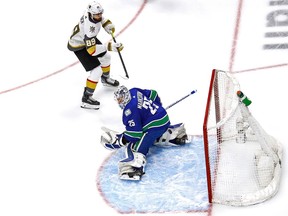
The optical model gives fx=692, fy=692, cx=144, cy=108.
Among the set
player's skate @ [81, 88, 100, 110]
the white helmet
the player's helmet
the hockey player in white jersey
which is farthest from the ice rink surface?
the white helmet

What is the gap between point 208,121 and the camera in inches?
161

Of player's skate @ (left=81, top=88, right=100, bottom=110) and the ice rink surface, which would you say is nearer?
the ice rink surface

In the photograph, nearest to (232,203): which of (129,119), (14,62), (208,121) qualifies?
(208,121)

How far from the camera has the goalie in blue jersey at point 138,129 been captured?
4.52 m

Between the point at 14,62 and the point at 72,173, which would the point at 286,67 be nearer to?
the point at 72,173

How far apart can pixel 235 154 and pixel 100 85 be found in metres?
1.72

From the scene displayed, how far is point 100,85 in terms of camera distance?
19.2 ft

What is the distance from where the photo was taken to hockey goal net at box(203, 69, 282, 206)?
4219mm

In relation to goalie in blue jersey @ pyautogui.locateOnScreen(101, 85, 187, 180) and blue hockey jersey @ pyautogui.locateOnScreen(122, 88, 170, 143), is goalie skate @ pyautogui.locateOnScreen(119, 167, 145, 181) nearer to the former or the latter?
goalie in blue jersey @ pyautogui.locateOnScreen(101, 85, 187, 180)

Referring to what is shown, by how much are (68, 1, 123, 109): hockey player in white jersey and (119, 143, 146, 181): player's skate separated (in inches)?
39.4

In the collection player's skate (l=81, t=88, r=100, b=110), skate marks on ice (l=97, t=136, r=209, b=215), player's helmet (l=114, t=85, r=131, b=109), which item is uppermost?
player's helmet (l=114, t=85, r=131, b=109)

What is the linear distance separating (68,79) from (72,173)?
1.44m

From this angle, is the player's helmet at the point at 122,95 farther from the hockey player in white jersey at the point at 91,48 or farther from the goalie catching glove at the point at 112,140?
the hockey player in white jersey at the point at 91,48

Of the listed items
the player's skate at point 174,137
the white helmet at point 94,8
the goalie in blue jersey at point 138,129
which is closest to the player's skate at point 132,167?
the goalie in blue jersey at point 138,129
